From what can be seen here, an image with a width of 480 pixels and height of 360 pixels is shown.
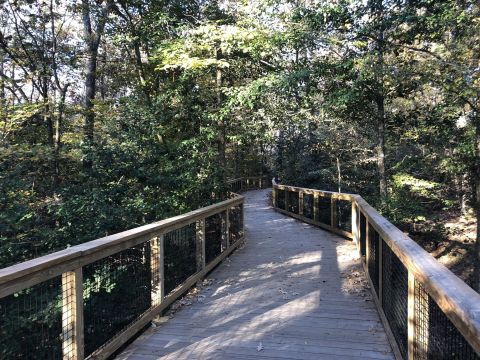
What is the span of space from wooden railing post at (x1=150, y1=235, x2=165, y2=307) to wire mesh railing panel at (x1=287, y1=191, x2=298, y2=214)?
8344 mm

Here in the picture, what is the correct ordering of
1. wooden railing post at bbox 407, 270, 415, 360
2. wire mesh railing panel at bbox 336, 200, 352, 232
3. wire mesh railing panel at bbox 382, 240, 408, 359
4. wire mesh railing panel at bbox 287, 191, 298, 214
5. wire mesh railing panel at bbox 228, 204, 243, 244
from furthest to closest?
1. wire mesh railing panel at bbox 287, 191, 298, 214
2. wire mesh railing panel at bbox 336, 200, 352, 232
3. wire mesh railing panel at bbox 228, 204, 243, 244
4. wire mesh railing panel at bbox 382, 240, 408, 359
5. wooden railing post at bbox 407, 270, 415, 360

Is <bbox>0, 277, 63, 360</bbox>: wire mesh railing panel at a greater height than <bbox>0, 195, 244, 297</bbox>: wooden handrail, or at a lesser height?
lesser

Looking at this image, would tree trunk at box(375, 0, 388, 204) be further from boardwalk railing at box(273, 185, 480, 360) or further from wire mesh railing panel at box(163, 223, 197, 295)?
wire mesh railing panel at box(163, 223, 197, 295)

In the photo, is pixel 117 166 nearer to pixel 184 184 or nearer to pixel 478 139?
pixel 184 184

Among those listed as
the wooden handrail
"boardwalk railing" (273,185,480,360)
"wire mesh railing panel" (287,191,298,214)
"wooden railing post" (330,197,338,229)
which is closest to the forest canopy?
"wooden railing post" (330,197,338,229)

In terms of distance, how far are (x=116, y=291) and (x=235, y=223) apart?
3842mm

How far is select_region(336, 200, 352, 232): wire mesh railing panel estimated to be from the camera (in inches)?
345

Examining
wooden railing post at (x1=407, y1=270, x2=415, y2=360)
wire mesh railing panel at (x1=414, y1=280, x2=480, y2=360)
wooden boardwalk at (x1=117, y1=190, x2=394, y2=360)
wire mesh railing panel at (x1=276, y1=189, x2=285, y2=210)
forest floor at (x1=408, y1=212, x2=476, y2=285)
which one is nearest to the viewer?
wire mesh railing panel at (x1=414, y1=280, x2=480, y2=360)

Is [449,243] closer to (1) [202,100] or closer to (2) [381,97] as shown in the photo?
(2) [381,97]

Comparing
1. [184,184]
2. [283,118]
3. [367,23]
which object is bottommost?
[184,184]

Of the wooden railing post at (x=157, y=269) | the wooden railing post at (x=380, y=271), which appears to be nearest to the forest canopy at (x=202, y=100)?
the wooden railing post at (x=157, y=269)

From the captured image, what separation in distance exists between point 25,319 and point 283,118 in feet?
26.0

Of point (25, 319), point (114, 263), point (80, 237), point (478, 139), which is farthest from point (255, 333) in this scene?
point (478, 139)

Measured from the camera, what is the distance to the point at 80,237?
5883mm
